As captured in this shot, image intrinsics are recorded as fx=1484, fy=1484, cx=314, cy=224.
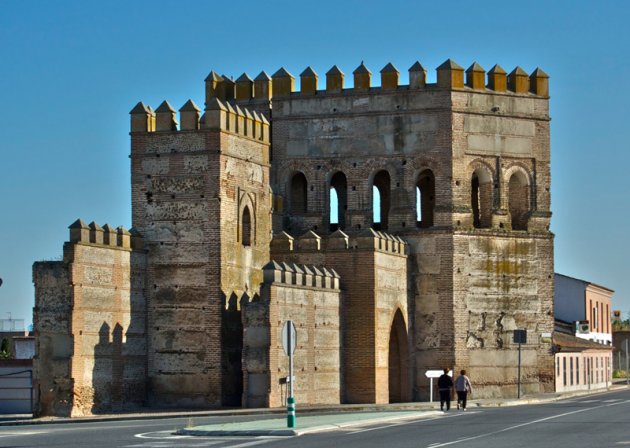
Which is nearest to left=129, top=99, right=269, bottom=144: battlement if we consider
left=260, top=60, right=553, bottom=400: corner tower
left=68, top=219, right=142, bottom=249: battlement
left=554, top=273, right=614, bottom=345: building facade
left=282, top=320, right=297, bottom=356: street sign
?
left=68, top=219, right=142, bottom=249: battlement

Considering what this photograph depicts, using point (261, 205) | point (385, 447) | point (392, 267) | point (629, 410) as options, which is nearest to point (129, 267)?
point (261, 205)

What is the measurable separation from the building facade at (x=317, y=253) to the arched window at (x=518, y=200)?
0.07 metres

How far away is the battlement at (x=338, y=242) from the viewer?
51031 millimetres

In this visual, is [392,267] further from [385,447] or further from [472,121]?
[385,447]

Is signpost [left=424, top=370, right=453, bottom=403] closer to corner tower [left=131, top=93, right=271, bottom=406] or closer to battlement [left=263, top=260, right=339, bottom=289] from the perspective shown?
battlement [left=263, top=260, right=339, bottom=289]

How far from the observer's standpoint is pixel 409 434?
104 feet

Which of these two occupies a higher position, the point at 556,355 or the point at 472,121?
the point at 472,121

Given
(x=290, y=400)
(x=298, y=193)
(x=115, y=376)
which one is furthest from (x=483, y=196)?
(x=290, y=400)

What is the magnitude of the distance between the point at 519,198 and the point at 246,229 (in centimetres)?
1324

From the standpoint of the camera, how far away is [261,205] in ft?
165

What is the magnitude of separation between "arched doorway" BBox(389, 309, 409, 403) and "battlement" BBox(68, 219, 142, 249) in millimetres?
11646

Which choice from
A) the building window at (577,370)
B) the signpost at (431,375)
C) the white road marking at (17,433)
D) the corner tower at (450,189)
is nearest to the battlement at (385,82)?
the corner tower at (450,189)

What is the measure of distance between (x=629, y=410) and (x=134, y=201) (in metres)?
16.8

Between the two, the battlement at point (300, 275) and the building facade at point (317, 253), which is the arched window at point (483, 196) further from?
the battlement at point (300, 275)
